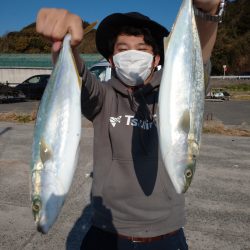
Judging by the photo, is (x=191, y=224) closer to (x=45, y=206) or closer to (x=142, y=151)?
(x=142, y=151)

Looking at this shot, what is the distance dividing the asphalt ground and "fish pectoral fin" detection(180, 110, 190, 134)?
2702 mm

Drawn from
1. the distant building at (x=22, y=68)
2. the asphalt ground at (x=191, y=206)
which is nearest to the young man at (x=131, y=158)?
the asphalt ground at (x=191, y=206)

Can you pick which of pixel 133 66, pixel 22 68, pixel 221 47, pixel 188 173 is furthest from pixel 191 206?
pixel 221 47

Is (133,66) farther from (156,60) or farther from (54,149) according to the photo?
(54,149)

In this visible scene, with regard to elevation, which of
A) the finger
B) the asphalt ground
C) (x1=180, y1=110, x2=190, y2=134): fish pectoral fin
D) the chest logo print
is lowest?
the asphalt ground

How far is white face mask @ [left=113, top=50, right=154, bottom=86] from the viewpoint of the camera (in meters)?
2.04

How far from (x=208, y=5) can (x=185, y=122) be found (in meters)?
0.54

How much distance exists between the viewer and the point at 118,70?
210 centimetres

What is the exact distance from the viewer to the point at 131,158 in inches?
80.2

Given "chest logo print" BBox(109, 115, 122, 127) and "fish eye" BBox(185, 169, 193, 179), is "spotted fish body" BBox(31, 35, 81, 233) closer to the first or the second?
"fish eye" BBox(185, 169, 193, 179)

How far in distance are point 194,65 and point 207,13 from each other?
0.29 m

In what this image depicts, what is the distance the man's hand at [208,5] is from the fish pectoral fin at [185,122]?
1.62ft

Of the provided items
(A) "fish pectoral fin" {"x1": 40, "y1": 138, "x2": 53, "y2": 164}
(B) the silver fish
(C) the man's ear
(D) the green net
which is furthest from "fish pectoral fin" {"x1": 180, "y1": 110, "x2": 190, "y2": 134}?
(D) the green net

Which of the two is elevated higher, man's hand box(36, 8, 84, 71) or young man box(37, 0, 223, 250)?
man's hand box(36, 8, 84, 71)
